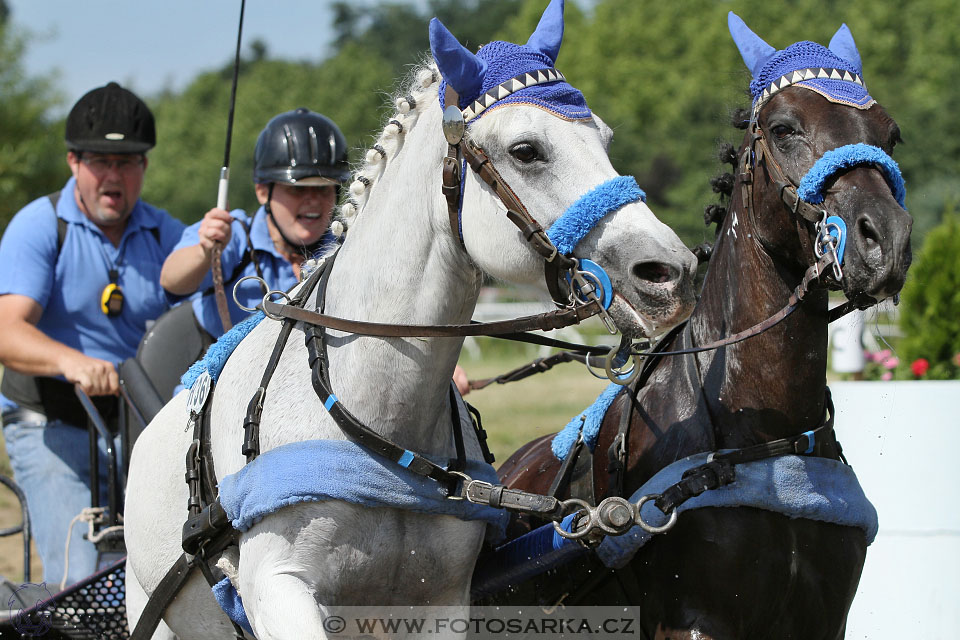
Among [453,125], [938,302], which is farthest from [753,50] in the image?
[938,302]

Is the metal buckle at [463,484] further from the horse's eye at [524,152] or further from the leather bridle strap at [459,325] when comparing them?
Result: the horse's eye at [524,152]

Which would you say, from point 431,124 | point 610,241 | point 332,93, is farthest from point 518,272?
point 332,93

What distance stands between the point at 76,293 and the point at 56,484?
2.72ft

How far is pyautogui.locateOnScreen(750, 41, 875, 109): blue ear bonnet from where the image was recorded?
308 cm

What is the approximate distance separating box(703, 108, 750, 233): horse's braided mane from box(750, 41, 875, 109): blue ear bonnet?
0.58ft

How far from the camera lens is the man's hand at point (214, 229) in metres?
4.04

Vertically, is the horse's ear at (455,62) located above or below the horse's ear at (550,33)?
below

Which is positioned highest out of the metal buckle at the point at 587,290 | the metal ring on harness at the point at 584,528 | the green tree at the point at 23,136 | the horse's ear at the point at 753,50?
the green tree at the point at 23,136

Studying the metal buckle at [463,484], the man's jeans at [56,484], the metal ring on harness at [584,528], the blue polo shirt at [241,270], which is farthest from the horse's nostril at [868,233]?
the man's jeans at [56,484]

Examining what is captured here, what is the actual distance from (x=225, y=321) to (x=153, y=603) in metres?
1.19

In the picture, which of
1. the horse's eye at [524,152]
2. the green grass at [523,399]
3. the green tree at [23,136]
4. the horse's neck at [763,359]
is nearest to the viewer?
the horse's eye at [524,152]

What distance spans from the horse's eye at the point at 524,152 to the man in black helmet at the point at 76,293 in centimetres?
253

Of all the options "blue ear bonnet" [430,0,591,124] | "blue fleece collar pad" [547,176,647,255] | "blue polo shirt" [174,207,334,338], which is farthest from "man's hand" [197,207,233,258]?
"blue fleece collar pad" [547,176,647,255]

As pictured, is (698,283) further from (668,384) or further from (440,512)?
(440,512)
